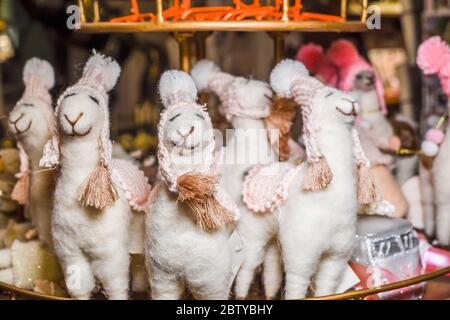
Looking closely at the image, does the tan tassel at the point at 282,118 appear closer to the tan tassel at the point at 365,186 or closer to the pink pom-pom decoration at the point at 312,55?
the tan tassel at the point at 365,186

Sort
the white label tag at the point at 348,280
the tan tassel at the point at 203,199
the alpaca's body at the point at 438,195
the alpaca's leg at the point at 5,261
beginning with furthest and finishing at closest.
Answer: the alpaca's body at the point at 438,195 < the alpaca's leg at the point at 5,261 < the white label tag at the point at 348,280 < the tan tassel at the point at 203,199

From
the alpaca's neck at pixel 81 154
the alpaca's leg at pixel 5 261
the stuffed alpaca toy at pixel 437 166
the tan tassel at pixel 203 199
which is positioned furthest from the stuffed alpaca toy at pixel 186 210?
the stuffed alpaca toy at pixel 437 166

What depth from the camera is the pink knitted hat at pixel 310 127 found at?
3.34ft

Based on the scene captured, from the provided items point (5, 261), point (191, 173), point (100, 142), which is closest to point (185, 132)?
point (191, 173)

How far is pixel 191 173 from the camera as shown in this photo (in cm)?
94

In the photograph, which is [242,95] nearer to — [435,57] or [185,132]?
[185,132]

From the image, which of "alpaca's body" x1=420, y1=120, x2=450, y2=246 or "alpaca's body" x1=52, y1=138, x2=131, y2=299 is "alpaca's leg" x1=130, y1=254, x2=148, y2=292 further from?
"alpaca's body" x1=420, y1=120, x2=450, y2=246

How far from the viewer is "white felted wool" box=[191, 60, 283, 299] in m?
1.12

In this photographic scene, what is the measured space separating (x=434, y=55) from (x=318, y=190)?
0.44 meters

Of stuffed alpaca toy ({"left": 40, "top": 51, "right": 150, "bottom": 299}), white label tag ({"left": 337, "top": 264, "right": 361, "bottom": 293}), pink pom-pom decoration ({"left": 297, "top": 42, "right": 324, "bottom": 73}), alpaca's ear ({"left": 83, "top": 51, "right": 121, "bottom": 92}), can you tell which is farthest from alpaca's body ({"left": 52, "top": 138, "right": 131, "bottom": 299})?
pink pom-pom decoration ({"left": 297, "top": 42, "right": 324, "bottom": 73})

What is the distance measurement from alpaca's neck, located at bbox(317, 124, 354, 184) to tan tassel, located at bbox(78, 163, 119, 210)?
12.5 inches

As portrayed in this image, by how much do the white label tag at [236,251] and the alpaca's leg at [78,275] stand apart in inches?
8.7
